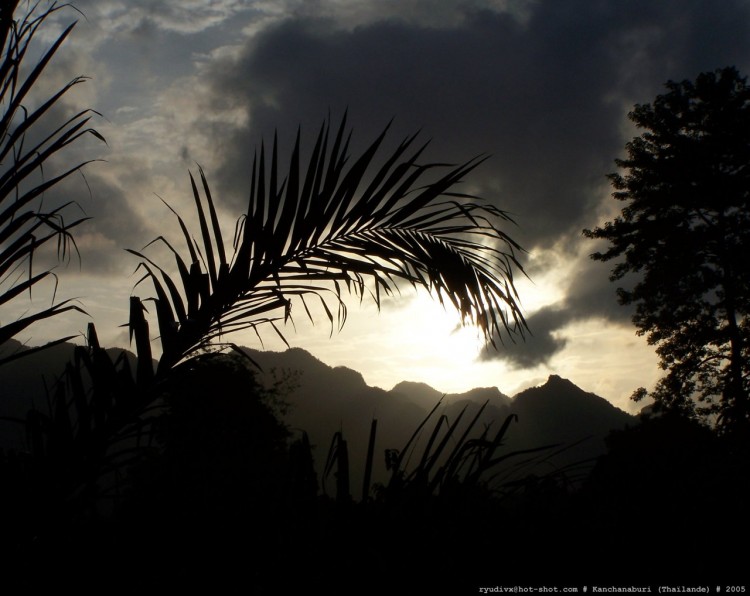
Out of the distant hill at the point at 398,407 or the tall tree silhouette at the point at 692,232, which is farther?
the distant hill at the point at 398,407

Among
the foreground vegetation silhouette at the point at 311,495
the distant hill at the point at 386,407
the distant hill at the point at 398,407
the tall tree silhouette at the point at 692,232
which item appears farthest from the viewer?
the distant hill at the point at 398,407

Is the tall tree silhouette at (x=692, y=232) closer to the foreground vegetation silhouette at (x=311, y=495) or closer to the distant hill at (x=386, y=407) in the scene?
the foreground vegetation silhouette at (x=311, y=495)

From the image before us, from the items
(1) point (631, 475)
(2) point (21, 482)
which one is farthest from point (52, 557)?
(1) point (631, 475)

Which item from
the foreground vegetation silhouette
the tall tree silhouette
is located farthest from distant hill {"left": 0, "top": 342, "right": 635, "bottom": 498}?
the foreground vegetation silhouette

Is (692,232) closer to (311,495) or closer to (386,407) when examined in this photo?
(311,495)

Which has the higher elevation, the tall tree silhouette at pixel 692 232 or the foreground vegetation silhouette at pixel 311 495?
the tall tree silhouette at pixel 692 232

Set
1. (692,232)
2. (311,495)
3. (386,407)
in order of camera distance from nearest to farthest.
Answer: (311,495) → (692,232) → (386,407)

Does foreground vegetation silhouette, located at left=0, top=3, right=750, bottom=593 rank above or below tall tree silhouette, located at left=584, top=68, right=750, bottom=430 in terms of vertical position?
below

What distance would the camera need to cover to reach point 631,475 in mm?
1766

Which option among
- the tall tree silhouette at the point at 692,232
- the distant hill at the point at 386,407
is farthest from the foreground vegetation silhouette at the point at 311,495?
the distant hill at the point at 386,407

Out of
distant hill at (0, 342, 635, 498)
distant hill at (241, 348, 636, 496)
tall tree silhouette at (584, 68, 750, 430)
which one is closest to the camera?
tall tree silhouette at (584, 68, 750, 430)

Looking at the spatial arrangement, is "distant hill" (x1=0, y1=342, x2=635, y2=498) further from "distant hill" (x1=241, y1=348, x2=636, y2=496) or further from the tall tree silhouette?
the tall tree silhouette

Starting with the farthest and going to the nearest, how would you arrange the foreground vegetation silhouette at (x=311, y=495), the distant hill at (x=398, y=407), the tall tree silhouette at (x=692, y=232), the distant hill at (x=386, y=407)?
the distant hill at (x=398, y=407) < the distant hill at (x=386, y=407) < the tall tree silhouette at (x=692, y=232) < the foreground vegetation silhouette at (x=311, y=495)

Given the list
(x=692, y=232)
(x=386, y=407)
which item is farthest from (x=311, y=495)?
(x=386, y=407)
